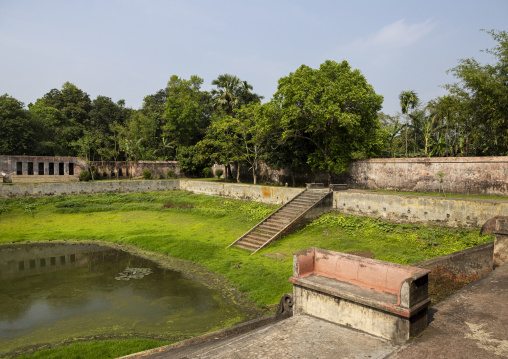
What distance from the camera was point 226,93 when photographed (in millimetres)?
37312

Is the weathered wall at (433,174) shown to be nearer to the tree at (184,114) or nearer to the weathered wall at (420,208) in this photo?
the weathered wall at (420,208)

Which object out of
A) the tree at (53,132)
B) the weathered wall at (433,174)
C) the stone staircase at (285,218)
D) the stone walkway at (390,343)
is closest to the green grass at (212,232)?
the stone staircase at (285,218)

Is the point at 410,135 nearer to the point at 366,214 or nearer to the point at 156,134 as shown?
the point at 366,214

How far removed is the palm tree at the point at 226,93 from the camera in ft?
122

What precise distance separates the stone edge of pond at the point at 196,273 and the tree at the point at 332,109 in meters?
10.7

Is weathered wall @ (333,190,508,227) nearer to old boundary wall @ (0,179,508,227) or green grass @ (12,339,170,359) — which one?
old boundary wall @ (0,179,508,227)

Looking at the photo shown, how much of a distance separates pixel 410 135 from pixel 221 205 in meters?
25.1

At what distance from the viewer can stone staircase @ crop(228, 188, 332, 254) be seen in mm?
15484

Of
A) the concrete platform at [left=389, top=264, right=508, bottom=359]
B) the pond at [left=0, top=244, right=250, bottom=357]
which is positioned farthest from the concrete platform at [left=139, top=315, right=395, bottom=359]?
the pond at [left=0, top=244, right=250, bottom=357]

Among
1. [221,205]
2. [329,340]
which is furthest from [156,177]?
[329,340]

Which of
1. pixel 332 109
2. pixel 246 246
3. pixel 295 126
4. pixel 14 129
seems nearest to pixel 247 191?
pixel 295 126

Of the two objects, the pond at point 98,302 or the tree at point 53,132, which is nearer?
the pond at point 98,302

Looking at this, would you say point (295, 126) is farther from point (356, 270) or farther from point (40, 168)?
point (40, 168)

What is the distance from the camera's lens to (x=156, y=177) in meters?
37.2
